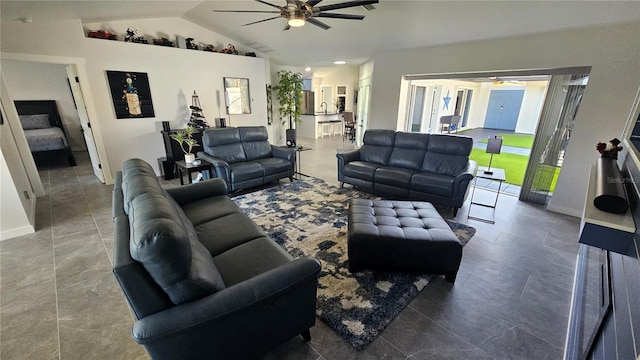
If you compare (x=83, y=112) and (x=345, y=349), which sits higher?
(x=83, y=112)

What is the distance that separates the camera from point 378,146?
14.1 ft

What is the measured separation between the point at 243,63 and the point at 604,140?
641 cm

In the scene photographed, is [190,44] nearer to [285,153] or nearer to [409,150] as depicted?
[285,153]

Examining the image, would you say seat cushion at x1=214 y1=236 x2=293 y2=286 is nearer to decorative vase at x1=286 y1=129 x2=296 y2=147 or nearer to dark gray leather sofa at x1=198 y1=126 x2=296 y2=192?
dark gray leather sofa at x1=198 y1=126 x2=296 y2=192

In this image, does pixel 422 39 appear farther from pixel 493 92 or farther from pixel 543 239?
pixel 493 92

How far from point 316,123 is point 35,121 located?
733cm

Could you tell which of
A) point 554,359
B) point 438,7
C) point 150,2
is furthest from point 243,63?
point 554,359

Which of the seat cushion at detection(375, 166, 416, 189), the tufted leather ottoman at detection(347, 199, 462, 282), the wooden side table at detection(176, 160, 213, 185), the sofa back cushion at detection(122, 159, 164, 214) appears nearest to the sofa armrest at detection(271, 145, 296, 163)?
the wooden side table at detection(176, 160, 213, 185)

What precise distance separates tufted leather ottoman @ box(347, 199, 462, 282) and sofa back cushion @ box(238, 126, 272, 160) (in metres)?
2.74

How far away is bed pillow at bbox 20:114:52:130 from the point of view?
5532mm

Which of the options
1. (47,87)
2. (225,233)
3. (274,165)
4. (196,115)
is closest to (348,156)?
(274,165)

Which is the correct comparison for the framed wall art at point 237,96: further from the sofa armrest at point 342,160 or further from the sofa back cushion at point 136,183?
the sofa back cushion at point 136,183

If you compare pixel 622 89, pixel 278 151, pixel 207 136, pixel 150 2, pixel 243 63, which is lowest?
pixel 278 151

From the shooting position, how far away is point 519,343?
1.60m
